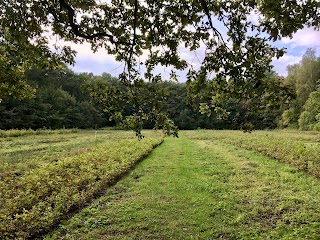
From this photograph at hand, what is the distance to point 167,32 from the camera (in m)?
6.09

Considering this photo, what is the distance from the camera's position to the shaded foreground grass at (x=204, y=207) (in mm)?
7043

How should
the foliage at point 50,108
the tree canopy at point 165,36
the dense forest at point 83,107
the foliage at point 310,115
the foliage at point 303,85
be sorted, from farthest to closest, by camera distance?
the foliage at point 303,85, the dense forest at point 83,107, the foliage at point 50,108, the foliage at point 310,115, the tree canopy at point 165,36

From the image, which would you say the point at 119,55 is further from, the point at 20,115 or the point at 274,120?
the point at 274,120

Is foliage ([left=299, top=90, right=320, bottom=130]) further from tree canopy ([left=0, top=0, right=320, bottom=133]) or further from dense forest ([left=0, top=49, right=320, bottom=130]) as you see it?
tree canopy ([left=0, top=0, right=320, bottom=133])

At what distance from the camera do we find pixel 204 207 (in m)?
8.78

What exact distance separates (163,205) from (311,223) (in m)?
4.14

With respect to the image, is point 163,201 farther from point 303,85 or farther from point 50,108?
point 303,85

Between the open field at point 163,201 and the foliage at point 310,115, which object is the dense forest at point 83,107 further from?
the open field at point 163,201

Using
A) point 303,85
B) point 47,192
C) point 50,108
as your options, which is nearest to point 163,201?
point 47,192

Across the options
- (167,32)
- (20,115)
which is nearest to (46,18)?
(167,32)

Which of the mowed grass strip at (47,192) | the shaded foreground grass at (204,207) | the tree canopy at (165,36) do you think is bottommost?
the shaded foreground grass at (204,207)

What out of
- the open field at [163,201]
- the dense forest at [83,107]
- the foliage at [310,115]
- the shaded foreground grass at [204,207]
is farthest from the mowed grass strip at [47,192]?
the foliage at [310,115]

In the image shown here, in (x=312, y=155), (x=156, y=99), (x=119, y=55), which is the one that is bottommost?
(x=312, y=155)

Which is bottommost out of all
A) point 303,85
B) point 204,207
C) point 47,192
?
point 204,207
